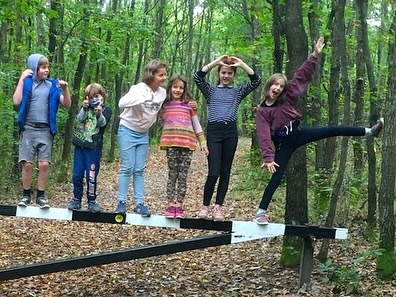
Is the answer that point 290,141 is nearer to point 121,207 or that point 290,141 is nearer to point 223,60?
point 223,60

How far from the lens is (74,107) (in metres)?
15.7

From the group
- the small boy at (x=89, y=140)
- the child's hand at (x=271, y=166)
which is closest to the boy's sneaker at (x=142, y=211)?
the small boy at (x=89, y=140)

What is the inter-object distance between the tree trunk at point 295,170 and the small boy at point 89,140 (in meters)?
2.69

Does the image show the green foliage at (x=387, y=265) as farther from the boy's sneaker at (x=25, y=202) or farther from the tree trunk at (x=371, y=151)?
the boy's sneaker at (x=25, y=202)

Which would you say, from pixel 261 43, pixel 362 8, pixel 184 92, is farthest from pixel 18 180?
pixel 362 8

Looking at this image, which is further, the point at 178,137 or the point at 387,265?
the point at 387,265

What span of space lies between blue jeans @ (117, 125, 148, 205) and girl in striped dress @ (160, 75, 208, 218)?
30 centimetres

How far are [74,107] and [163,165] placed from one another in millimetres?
6953

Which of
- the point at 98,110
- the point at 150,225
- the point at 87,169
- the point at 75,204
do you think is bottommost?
the point at 150,225

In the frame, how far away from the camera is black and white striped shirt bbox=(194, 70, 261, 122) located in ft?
21.0

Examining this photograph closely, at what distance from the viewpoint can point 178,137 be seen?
630 cm

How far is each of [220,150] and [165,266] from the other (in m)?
2.81

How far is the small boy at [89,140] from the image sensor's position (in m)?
6.50

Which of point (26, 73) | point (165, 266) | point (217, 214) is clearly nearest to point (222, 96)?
point (217, 214)
